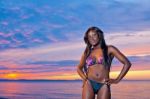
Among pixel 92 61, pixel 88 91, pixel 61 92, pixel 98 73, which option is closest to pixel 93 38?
pixel 92 61

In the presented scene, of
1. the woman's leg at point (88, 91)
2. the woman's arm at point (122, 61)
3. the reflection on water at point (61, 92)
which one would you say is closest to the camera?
the woman's arm at point (122, 61)

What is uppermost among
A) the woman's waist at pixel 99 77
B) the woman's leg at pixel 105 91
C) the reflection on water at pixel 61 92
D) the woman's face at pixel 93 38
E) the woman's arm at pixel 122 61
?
the reflection on water at pixel 61 92

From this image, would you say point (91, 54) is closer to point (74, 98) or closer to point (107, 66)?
point (107, 66)

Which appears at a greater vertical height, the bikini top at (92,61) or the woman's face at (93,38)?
the woman's face at (93,38)

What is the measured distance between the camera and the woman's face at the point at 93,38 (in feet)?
24.6

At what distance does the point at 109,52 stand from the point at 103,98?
0.75 meters

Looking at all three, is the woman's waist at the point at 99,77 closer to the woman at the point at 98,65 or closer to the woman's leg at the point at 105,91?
the woman at the point at 98,65

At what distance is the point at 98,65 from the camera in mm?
7473

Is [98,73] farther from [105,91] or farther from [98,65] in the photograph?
[105,91]

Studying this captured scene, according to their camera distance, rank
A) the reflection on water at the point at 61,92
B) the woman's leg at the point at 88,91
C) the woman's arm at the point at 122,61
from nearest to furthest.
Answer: the woman's arm at the point at 122,61 < the woman's leg at the point at 88,91 < the reflection on water at the point at 61,92

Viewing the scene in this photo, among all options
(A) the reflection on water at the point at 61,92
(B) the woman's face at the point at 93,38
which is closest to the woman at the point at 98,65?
(B) the woman's face at the point at 93,38

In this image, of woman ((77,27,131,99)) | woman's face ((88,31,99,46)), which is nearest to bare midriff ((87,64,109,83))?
woman ((77,27,131,99))

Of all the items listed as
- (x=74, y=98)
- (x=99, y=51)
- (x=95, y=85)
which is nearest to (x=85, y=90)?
(x=95, y=85)

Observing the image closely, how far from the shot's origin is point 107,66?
7.45m
